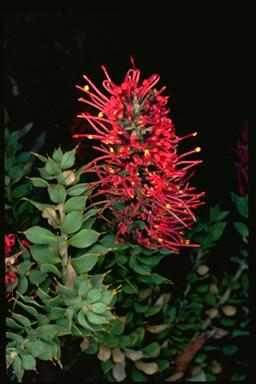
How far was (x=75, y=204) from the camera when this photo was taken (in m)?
0.61

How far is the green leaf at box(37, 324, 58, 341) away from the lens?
0.60 m

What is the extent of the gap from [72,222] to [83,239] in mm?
19

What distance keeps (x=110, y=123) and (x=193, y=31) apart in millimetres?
309

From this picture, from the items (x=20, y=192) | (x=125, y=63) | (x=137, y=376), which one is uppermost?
(x=125, y=63)

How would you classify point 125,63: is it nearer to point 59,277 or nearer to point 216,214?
point 216,214

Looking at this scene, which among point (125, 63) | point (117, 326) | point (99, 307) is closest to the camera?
point (99, 307)

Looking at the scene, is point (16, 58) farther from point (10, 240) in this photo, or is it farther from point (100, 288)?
point (100, 288)

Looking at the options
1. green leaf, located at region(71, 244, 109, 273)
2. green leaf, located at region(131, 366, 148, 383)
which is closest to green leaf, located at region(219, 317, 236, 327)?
green leaf, located at region(131, 366, 148, 383)

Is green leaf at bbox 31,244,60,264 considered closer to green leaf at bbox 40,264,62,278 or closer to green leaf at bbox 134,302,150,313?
green leaf at bbox 40,264,62,278

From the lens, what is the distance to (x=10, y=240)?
70cm

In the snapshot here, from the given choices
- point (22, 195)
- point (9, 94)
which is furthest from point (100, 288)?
point (9, 94)

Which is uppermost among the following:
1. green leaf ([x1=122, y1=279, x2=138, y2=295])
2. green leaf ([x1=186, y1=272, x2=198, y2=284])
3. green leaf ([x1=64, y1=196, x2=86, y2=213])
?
green leaf ([x1=64, y1=196, x2=86, y2=213])

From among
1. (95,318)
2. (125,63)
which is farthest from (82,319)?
(125,63)

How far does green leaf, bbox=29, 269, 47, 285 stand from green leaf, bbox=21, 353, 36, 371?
66 mm
